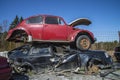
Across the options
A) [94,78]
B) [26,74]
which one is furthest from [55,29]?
[94,78]

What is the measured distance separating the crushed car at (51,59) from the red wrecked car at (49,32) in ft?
2.23

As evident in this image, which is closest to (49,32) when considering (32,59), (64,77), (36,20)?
(36,20)

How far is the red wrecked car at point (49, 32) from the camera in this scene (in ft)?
32.7

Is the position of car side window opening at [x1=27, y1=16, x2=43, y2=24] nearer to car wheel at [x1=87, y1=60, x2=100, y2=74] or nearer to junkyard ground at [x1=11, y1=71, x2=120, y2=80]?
junkyard ground at [x1=11, y1=71, x2=120, y2=80]

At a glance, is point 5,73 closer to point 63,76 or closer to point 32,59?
point 63,76

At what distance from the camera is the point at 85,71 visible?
8859mm

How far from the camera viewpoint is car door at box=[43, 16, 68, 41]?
33.0ft

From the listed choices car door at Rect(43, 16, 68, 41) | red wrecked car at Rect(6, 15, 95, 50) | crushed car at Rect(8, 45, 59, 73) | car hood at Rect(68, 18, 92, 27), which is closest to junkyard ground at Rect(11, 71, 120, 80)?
crushed car at Rect(8, 45, 59, 73)

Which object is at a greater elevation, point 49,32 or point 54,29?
point 54,29

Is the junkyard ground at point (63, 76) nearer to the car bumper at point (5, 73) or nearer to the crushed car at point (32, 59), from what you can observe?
the crushed car at point (32, 59)

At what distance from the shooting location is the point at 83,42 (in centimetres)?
1062

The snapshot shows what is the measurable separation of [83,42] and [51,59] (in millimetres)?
2298

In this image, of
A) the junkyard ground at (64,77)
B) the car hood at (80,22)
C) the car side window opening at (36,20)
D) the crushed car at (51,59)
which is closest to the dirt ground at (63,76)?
the junkyard ground at (64,77)

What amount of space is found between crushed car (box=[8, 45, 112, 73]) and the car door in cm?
77
